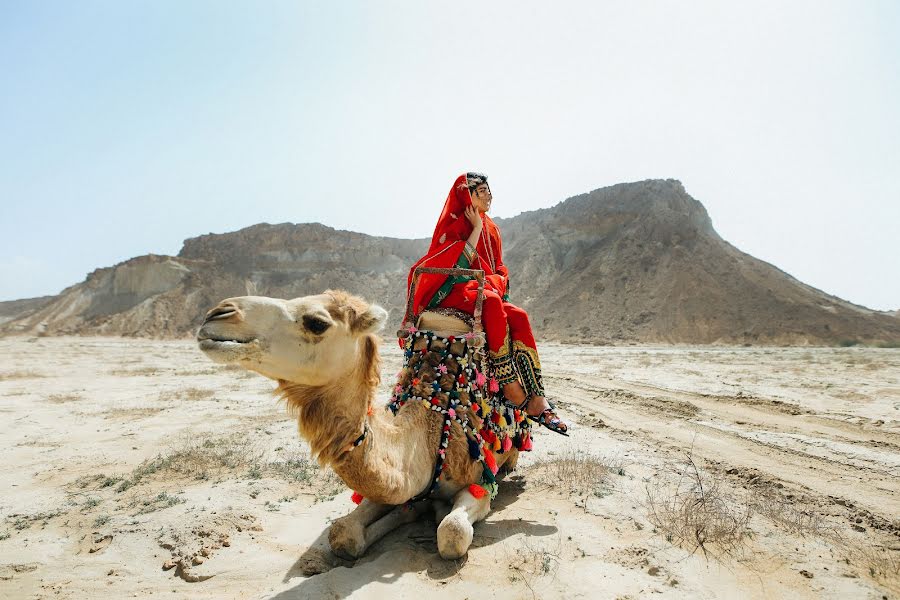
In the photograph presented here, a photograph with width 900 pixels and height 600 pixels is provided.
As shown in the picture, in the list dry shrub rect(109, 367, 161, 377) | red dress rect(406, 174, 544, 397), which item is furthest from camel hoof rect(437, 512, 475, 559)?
dry shrub rect(109, 367, 161, 377)

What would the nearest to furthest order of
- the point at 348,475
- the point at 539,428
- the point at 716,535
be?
the point at 348,475 → the point at 716,535 → the point at 539,428

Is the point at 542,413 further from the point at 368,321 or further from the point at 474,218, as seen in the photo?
the point at 368,321

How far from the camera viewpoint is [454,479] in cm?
357

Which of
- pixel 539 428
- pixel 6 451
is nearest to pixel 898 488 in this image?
pixel 539 428

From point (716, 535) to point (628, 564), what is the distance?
2.29 ft

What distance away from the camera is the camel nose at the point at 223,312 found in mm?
2311

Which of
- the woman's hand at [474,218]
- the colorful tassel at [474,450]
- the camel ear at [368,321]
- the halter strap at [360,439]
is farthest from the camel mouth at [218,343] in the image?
the woman's hand at [474,218]

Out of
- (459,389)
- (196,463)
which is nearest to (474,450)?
(459,389)

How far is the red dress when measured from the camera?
404cm

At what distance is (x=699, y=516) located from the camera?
3.52 metres

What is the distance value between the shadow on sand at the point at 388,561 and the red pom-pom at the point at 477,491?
28 centimetres

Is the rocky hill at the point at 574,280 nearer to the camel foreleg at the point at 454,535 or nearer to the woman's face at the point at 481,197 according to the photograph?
the woman's face at the point at 481,197

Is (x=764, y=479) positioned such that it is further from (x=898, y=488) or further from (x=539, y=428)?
(x=539, y=428)

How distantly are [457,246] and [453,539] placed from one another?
232 cm
